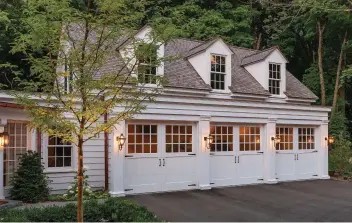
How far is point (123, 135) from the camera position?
11.9 meters

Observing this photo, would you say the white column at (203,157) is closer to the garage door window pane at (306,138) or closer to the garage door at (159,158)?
the garage door at (159,158)

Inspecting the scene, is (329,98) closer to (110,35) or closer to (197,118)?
(197,118)

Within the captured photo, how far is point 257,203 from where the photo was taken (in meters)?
11.0

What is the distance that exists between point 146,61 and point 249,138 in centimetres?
898

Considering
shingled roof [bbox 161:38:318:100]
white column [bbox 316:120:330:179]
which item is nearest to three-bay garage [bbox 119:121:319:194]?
white column [bbox 316:120:330:179]

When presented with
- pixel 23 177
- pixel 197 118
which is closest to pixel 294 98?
pixel 197 118

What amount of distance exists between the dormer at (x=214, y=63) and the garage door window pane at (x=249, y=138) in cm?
167

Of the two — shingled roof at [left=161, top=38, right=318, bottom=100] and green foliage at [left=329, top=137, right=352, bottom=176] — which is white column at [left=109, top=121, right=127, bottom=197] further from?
green foliage at [left=329, top=137, right=352, bottom=176]

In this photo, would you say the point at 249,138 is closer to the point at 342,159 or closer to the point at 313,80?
the point at 342,159

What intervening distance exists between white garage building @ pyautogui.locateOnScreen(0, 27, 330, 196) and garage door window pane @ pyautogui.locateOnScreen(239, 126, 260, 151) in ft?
0.13

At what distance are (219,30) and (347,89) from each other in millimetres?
10433

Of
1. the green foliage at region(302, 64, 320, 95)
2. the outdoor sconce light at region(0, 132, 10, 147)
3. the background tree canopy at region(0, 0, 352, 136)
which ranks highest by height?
the background tree canopy at region(0, 0, 352, 136)

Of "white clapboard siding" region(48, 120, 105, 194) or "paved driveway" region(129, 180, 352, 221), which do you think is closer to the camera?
"paved driveway" region(129, 180, 352, 221)

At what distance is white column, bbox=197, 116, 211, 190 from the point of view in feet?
44.1
